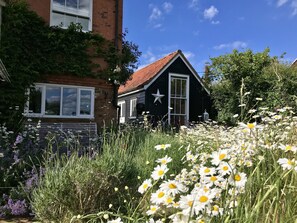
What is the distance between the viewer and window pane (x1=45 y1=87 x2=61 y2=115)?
1073 cm

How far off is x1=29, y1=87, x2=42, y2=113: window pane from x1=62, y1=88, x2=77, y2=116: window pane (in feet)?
2.82

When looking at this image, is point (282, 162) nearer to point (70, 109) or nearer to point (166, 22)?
point (70, 109)

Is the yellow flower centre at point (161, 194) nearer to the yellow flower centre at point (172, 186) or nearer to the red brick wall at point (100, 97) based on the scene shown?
the yellow flower centre at point (172, 186)

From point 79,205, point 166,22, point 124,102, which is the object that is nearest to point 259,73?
point 166,22

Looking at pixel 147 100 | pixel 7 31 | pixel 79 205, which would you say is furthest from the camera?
pixel 147 100

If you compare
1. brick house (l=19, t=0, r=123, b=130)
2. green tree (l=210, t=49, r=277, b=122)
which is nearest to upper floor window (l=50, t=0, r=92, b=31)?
brick house (l=19, t=0, r=123, b=130)

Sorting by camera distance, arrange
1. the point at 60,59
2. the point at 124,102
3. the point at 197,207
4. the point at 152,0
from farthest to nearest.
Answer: the point at 124,102, the point at 152,0, the point at 60,59, the point at 197,207

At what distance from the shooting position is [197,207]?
1556 mm

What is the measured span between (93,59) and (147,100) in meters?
6.33

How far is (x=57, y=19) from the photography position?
1112 centimetres

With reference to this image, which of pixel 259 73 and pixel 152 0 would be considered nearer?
pixel 152 0

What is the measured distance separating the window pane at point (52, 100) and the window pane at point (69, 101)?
211 mm

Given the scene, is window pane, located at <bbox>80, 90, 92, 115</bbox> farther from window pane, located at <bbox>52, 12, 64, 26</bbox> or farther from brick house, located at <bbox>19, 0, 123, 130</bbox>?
window pane, located at <bbox>52, 12, 64, 26</bbox>

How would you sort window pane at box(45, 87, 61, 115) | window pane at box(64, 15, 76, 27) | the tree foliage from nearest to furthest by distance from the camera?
window pane at box(45, 87, 61, 115), window pane at box(64, 15, 76, 27), the tree foliage
